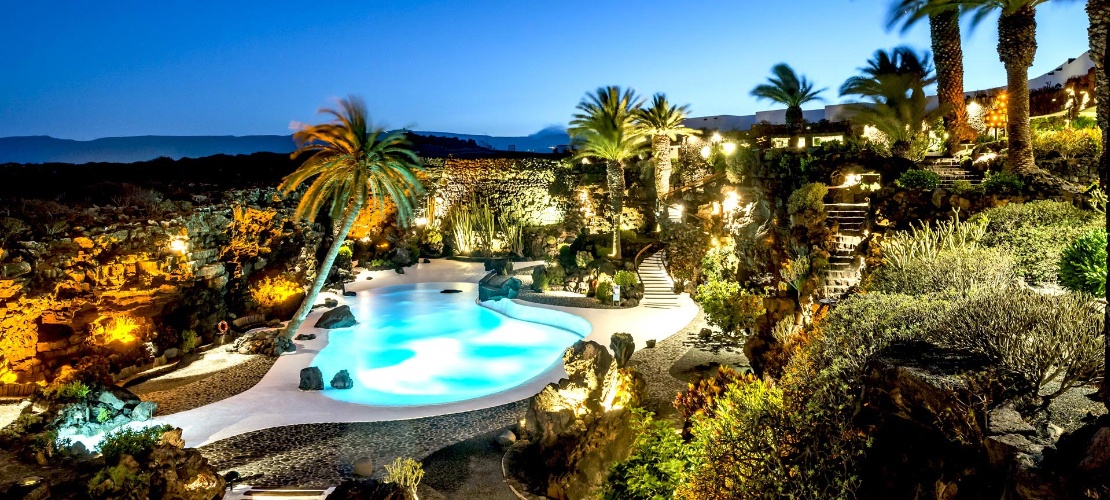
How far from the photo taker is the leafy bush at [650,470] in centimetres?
643

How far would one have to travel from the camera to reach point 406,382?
13.0m

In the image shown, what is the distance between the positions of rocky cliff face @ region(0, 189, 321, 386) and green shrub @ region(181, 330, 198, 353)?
19 cm

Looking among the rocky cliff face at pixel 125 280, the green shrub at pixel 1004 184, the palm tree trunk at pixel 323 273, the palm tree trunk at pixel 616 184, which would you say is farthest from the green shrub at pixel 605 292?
the rocky cliff face at pixel 125 280

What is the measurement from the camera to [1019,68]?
1363 centimetres

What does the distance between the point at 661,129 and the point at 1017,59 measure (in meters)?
13.2

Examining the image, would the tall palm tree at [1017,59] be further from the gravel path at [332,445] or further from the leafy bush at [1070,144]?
the gravel path at [332,445]

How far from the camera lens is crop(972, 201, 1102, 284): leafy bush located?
8.47 meters

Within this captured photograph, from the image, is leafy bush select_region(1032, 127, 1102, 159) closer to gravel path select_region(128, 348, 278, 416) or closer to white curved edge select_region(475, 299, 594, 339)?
white curved edge select_region(475, 299, 594, 339)

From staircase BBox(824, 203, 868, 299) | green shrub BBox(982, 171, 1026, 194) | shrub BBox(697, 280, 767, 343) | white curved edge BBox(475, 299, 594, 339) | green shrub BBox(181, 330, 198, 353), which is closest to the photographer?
green shrub BBox(982, 171, 1026, 194)

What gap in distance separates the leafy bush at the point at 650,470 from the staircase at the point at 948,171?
1127cm

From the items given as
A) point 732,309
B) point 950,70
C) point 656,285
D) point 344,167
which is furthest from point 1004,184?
point 344,167

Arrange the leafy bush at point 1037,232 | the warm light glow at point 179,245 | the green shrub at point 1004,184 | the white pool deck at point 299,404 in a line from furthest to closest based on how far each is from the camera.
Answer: the warm light glow at point 179,245 → the green shrub at point 1004,184 → the white pool deck at point 299,404 → the leafy bush at point 1037,232

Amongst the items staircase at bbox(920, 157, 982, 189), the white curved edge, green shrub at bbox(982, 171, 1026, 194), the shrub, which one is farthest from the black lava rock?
green shrub at bbox(982, 171, 1026, 194)

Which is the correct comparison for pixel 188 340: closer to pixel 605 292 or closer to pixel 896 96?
pixel 605 292
